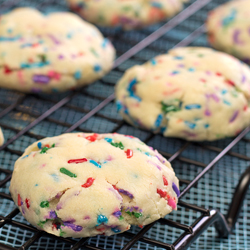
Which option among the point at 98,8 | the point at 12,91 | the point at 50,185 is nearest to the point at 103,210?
the point at 50,185

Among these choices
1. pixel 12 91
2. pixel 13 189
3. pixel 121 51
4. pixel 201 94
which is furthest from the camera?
pixel 121 51

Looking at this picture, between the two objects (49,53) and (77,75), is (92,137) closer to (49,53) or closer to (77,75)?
(77,75)

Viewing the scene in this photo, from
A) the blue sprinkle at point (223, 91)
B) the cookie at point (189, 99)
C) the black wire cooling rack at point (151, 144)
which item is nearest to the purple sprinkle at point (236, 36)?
the black wire cooling rack at point (151, 144)

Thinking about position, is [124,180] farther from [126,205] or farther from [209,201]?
[209,201]

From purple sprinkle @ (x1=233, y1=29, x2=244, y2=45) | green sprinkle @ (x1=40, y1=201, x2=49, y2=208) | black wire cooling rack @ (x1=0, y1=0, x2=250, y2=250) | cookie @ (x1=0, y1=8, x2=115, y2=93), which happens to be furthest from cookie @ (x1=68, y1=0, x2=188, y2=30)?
green sprinkle @ (x1=40, y1=201, x2=49, y2=208)

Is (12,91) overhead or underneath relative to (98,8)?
underneath

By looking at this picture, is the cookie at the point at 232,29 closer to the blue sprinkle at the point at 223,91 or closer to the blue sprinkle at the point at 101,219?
the blue sprinkle at the point at 223,91
